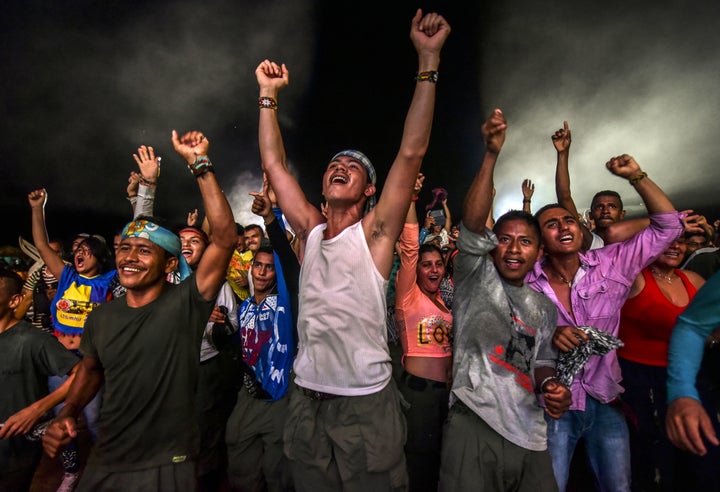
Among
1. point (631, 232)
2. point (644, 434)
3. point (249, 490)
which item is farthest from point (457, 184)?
point (249, 490)

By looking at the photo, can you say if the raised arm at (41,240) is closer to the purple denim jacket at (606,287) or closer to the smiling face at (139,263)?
the smiling face at (139,263)

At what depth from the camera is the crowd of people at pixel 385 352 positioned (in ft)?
5.50

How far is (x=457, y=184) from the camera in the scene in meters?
12.2

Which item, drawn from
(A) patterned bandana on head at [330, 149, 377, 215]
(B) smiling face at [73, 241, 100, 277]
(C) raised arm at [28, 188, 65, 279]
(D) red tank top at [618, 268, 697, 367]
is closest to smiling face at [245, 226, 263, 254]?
(B) smiling face at [73, 241, 100, 277]

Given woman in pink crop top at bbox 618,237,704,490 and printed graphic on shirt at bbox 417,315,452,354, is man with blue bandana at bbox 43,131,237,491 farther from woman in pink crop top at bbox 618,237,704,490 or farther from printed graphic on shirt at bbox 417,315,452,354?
woman in pink crop top at bbox 618,237,704,490

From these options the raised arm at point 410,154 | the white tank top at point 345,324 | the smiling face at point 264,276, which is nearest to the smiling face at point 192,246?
the smiling face at point 264,276

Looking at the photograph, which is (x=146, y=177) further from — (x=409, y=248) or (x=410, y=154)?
(x=410, y=154)

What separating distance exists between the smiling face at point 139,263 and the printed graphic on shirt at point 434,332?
2.09 metres

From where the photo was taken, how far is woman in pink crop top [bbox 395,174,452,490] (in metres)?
2.86

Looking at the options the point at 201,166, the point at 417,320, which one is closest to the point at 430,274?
the point at 417,320

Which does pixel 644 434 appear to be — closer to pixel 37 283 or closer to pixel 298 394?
pixel 298 394

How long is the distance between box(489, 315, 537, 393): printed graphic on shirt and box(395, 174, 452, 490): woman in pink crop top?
1.03 meters

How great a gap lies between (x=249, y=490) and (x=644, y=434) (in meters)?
3.18

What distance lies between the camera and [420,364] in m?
2.98
